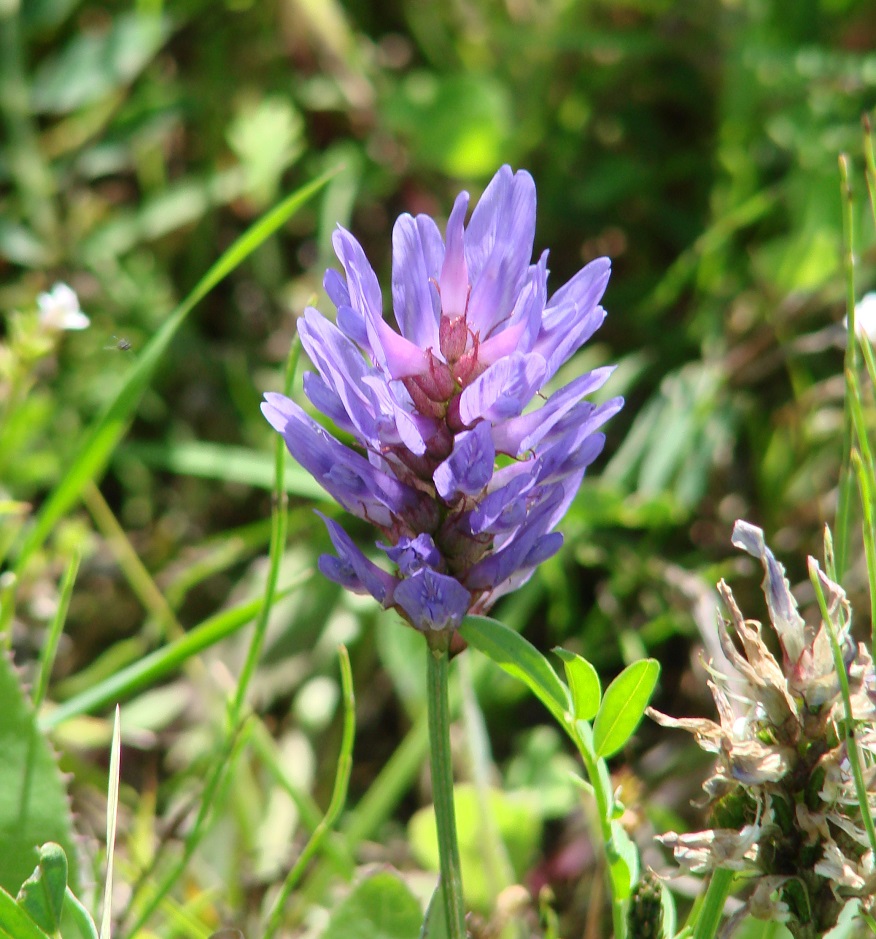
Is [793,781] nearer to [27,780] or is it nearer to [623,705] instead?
[623,705]

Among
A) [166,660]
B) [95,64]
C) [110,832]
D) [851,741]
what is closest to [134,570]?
[166,660]

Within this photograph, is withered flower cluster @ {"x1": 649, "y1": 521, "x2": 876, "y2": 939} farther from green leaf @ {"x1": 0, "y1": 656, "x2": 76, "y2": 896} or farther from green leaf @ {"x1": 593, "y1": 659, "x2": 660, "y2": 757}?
green leaf @ {"x1": 0, "y1": 656, "x2": 76, "y2": 896}

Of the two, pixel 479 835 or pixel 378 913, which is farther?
pixel 479 835

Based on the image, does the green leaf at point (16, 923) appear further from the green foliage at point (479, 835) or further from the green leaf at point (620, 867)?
the green foliage at point (479, 835)

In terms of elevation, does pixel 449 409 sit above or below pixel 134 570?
above

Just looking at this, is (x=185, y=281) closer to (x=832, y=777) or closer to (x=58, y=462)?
(x=58, y=462)

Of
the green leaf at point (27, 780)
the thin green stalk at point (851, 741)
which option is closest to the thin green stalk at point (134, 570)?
the green leaf at point (27, 780)

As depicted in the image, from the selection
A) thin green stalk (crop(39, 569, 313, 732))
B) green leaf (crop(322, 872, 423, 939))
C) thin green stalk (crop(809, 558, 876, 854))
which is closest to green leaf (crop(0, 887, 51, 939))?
green leaf (crop(322, 872, 423, 939))
